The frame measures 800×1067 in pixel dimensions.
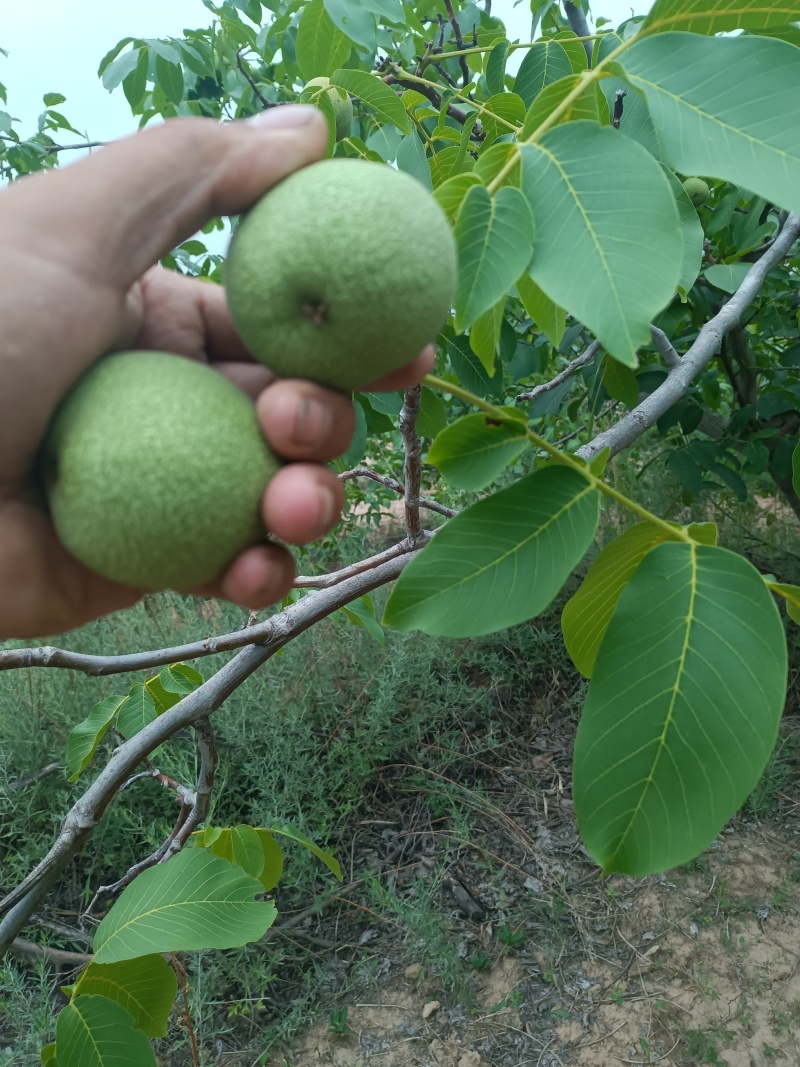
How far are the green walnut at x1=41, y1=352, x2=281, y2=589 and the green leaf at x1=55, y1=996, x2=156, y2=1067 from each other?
0.93 metres

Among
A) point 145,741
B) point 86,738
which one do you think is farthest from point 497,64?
point 86,738

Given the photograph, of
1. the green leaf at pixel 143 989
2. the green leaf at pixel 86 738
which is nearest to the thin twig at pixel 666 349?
the green leaf at pixel 86 738

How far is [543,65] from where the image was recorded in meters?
1.68

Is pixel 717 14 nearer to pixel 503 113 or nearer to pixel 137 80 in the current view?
pixel 503 113

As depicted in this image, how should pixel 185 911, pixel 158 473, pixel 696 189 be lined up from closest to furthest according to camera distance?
pixel 158 473, pixel 185 911, pixel 696 189

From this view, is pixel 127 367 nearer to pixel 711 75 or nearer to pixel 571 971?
pixel 711 75

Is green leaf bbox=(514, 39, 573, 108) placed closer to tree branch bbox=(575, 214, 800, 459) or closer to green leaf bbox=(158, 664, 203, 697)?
tree branch bbox=(575, 214, 800, 459)

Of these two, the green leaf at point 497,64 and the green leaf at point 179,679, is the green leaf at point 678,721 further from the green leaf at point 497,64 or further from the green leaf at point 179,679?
the green leaf at point 497,64

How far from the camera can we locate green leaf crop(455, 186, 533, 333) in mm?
946

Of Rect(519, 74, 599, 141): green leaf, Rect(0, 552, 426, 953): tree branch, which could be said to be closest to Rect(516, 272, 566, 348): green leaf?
Rect(519, 74, 599, 141): green leaf

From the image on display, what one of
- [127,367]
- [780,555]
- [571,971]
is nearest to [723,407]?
[780,555]

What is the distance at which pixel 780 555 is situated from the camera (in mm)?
4508

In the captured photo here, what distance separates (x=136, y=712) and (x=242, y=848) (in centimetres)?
49

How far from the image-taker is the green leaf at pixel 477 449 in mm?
1078
